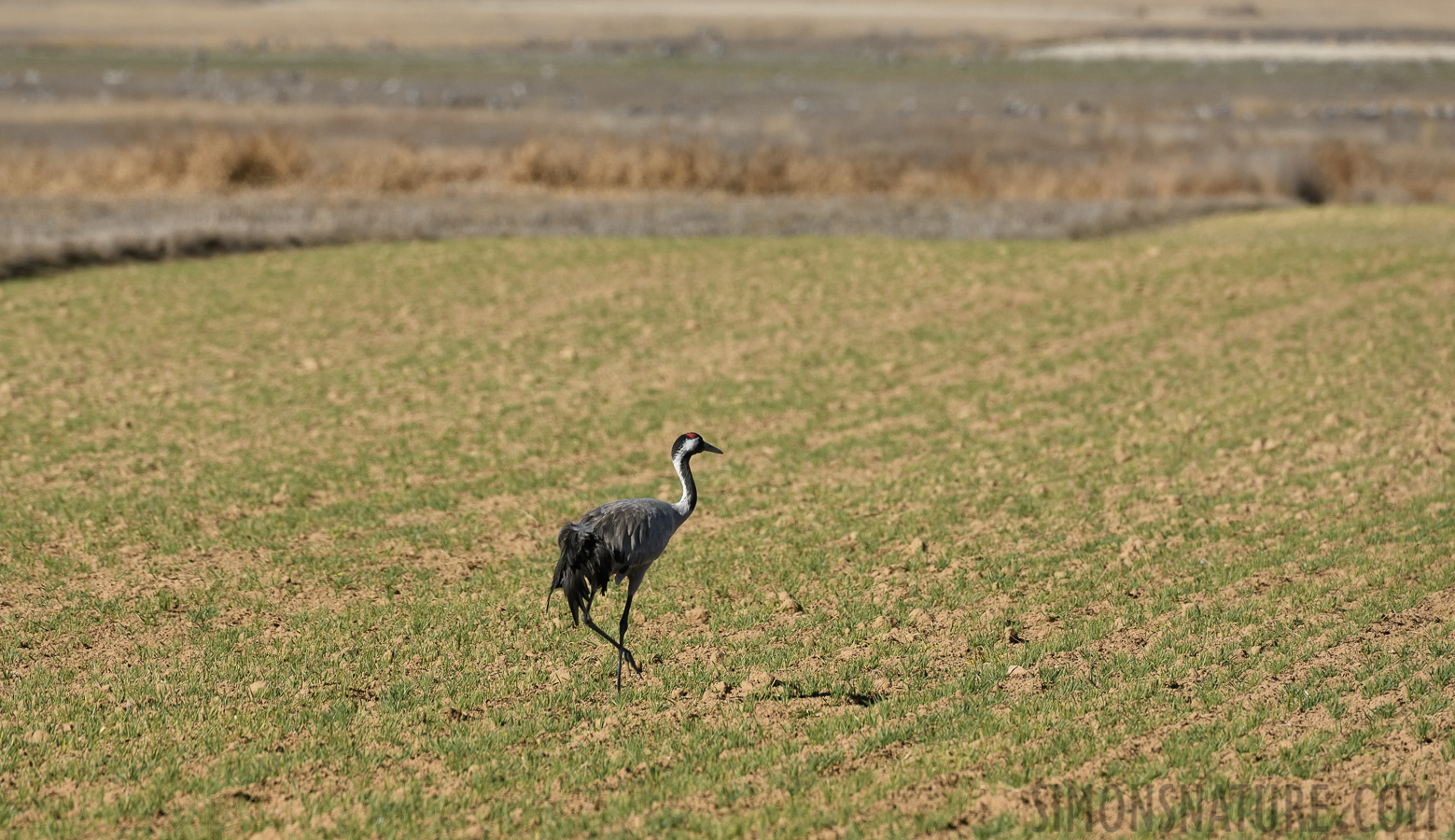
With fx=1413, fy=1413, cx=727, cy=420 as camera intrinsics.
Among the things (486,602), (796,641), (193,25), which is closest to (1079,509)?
(796,641)

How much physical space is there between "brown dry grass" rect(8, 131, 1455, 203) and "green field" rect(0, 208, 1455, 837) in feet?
48.2

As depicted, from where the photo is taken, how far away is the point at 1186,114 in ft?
224

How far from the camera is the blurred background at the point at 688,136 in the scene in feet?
126

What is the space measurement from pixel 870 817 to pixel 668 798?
1289mm

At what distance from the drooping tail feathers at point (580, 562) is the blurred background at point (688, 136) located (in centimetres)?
2517

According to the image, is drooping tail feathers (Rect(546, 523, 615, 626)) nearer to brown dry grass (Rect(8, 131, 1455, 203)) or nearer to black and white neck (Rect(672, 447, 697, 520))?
black and white neck (Rect(672, 447, 697, 520))

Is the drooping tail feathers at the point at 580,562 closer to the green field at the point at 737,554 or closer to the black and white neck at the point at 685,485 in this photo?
the black and white neck at the point at 685,485

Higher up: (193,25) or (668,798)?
(193,25)

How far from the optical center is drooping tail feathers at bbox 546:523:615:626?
9.95m

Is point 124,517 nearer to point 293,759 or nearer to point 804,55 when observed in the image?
point 293,759

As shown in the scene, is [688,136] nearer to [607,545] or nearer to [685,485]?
[685,485]

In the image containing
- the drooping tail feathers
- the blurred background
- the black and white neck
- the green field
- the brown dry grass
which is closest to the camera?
the green field

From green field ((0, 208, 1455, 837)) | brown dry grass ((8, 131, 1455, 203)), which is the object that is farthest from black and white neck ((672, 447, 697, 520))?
brown dry grass ((8, 131, 1455, 203))

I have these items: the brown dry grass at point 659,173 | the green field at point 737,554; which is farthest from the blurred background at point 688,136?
the green field at point 737,554
